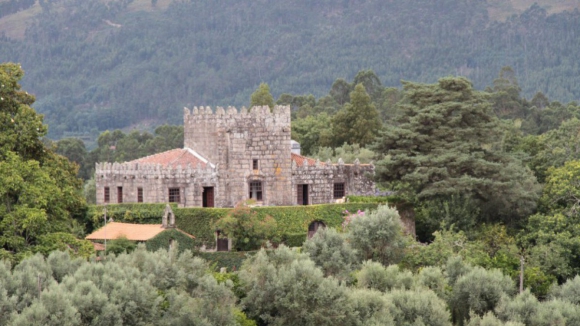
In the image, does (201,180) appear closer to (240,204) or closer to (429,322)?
(240,204)

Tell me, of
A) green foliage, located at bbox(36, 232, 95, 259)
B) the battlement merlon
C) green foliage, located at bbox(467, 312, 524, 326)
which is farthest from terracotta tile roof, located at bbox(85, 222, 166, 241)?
green foliage, located at bbox(467, 312, 524, 326)

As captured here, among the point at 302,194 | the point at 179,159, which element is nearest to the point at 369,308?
the point at 302,194

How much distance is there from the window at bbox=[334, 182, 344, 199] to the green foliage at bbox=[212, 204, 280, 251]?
6.99 meters

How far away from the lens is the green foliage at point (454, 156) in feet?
201

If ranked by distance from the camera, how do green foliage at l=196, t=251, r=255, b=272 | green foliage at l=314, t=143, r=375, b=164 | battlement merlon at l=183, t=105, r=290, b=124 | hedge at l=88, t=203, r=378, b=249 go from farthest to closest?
green foliage at l=314, t=143, r=375, b=164 < battlement merlon at l=183, t=105, r=290, b=124 < hedge at l=88, t=203, r=378, b=249 < green foliage at l=196, t=251, r=255, b=272

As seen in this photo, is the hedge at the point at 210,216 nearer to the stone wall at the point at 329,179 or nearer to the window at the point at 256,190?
the stone wall at the point at 329,179

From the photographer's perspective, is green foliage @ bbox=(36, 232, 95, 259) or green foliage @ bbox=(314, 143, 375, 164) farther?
green foliage @ bbox=(314, 143, 375, 164)

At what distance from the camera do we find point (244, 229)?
58094 millimetres

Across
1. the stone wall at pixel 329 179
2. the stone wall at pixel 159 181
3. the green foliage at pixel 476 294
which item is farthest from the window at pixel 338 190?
the green foliage at pixel 476 294

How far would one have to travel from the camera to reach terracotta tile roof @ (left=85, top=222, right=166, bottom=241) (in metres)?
57.3

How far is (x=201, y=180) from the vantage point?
62.3 metres

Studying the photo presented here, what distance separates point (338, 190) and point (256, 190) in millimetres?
4529

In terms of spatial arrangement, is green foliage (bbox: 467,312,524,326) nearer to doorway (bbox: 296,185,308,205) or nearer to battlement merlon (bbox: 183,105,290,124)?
doorway (bbox: 296,185,308,205)

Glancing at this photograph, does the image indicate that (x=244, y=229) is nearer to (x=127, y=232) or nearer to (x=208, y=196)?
(x=208, y=196)
